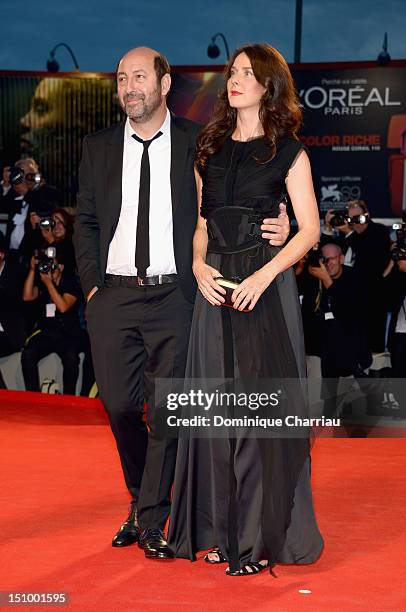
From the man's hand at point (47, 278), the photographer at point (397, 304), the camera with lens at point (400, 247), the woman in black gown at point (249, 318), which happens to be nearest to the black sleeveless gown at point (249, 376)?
the woman in black gown at point (249, 318)

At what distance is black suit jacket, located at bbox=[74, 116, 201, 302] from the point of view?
351 centimetres

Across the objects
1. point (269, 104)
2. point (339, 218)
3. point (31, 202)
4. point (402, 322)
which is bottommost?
point (402, 322)

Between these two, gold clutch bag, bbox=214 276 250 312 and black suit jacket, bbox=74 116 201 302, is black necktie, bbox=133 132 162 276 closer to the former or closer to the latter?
black suit jacket, bbox=74 116 201 302

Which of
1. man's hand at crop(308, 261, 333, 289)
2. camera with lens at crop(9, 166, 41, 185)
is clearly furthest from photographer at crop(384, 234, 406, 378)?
camera with lens at crop(9, 166, 41, 185)

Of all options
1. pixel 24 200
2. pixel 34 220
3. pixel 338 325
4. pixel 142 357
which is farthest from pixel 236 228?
pixel 24 200

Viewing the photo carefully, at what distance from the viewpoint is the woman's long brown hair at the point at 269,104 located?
3.26m

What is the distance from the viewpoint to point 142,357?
3.59m

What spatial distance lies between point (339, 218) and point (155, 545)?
4.80 metres

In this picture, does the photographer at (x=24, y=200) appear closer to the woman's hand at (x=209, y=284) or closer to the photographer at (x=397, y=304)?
the photographer at (x=397, y=304)

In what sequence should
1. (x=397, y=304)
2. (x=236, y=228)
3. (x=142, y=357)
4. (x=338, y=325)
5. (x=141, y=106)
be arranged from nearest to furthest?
1. (x=236, y=228)
2. (x=141, y=106)
3. (x=142, y=357)
4. (x=338, y=325)
5. (x=397, y=304)

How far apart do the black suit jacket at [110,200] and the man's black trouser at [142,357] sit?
85 millimetres

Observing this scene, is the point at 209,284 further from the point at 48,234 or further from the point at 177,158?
the point at 48,234

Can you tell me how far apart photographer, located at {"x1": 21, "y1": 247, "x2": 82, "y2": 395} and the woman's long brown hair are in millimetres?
4093

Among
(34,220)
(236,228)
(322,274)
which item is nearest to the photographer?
(236,228)
